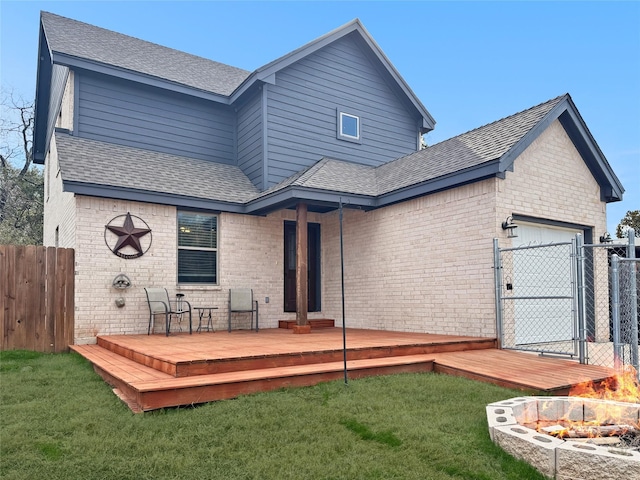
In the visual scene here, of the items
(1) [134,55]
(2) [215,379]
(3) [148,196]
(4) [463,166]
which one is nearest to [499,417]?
(2) [215,379]

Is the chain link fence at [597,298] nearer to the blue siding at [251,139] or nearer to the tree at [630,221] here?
the blue siding at [251,139]

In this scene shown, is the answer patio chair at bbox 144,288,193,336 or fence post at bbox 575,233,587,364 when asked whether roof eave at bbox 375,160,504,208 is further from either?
patio chair at bbox 144,288,193,336

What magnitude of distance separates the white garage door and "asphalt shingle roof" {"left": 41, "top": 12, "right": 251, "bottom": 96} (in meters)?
7.44

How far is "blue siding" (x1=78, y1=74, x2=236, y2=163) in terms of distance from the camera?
987cm

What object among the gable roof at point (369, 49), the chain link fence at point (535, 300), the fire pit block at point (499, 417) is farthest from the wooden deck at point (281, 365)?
the gable roof at point (369, 49)

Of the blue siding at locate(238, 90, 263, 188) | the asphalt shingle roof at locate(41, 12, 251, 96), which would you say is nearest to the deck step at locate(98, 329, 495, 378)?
the blue siding at locate(238, 90, 263, 188)

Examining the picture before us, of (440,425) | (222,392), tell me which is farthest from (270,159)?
(440,425)

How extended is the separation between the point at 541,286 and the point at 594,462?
230 inches

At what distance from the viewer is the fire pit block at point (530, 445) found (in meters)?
2.72

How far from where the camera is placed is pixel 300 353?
218 inches

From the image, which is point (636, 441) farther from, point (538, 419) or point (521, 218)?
point (521, 218)

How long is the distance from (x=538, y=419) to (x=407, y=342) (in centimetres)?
307

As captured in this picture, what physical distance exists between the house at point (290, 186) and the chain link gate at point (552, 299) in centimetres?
26

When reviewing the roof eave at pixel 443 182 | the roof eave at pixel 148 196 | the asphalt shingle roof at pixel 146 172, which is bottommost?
the roof eave at pixel 148 196
